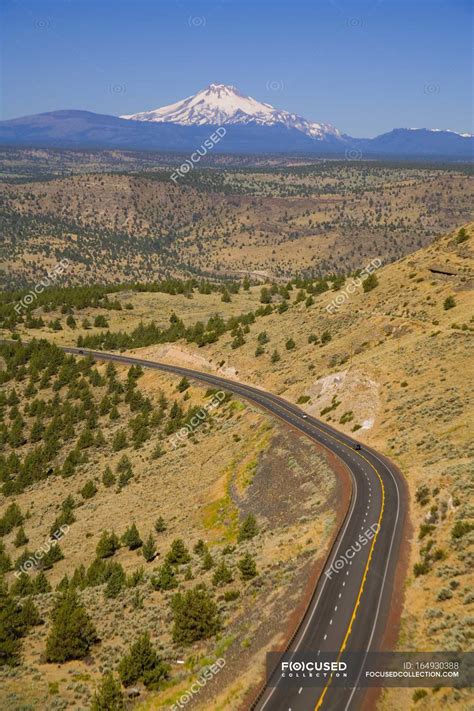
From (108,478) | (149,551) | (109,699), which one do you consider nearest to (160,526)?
(149,551)

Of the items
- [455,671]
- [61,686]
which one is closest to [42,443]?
[61,686]

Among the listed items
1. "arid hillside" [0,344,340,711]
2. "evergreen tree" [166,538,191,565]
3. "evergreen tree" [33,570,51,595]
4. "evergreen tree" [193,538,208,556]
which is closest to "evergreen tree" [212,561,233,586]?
"arid hillside" [0,344,340,711]

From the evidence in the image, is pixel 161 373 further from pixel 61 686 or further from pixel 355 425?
pixel 61 686

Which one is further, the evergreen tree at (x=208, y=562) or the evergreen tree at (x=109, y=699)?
the evergreen tree at (x=208, y=562)

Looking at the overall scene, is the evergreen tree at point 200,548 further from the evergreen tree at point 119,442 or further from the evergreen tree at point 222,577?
the evergreen tree at point 119,442

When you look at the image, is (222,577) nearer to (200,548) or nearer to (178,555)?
(178,555)

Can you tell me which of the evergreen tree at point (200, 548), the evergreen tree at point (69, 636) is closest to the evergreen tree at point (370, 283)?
the evergreen tree at point (200, 548)
